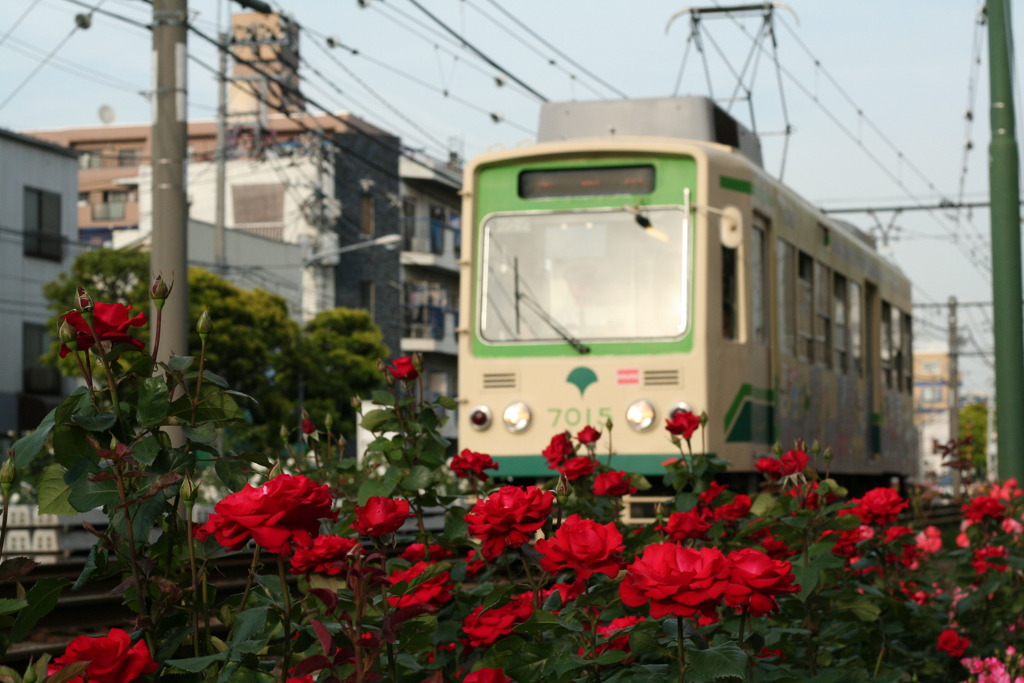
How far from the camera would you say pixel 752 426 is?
952 centimetres

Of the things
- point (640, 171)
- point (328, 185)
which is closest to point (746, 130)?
point (640, 171)

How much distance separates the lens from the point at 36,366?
35719 millimetres

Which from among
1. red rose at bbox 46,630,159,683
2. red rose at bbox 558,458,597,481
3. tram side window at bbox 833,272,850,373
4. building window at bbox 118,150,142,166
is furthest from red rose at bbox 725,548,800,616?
building window at bbox 118,150,142,166

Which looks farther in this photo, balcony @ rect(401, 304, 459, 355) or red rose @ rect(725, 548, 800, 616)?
balcony @ rect(401, 304, 459, 355)

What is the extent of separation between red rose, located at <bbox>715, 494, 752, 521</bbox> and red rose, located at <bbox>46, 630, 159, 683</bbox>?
2.42 meters

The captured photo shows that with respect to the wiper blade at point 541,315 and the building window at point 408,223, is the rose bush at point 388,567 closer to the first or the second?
the wiper blade at point 541,315

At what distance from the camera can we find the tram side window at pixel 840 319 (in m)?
12.1

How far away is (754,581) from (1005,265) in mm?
7405

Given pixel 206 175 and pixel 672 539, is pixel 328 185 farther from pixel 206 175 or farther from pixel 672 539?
pixel 672 539

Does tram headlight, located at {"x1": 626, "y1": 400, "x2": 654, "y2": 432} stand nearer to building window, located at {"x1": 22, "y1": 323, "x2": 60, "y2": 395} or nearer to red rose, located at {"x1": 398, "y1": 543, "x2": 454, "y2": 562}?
red rose, located at {"x1": 398, "y1": 543, "x2": 454, "y2": 562}

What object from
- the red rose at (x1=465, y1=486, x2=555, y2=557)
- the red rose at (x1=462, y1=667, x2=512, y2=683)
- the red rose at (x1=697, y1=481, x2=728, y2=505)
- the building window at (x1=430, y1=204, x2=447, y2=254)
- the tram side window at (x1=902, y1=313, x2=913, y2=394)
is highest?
the building window at (x1=430, y1=204, x2=447, y2=254)

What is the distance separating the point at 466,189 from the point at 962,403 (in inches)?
4180

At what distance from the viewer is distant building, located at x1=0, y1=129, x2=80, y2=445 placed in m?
35.0

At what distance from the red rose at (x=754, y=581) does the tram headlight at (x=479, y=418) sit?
23.8 ft
